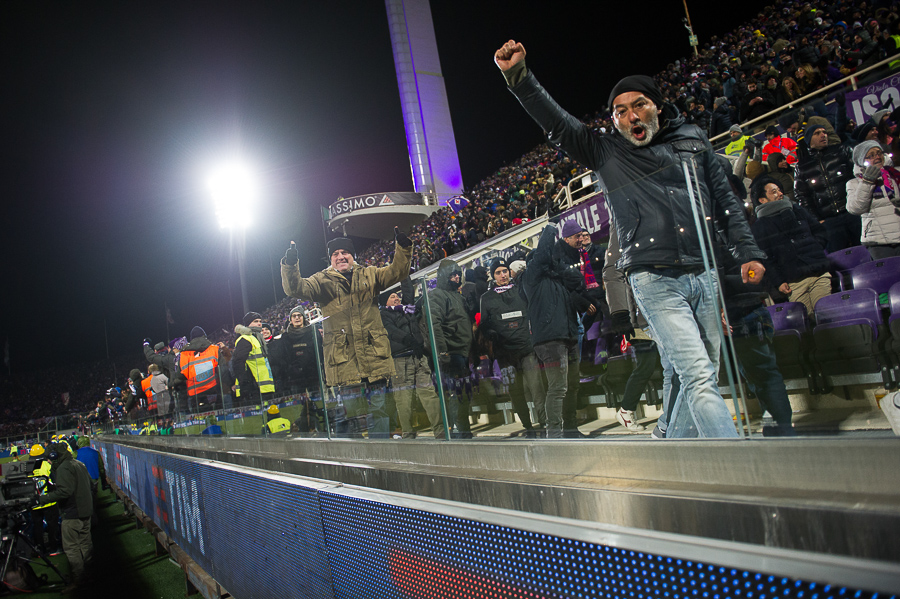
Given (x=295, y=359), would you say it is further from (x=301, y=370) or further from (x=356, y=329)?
(x=356, y=329)

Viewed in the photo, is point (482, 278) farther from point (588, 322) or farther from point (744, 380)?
point (744, 380)

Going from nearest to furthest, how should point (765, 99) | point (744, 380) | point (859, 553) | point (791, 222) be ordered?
1. point (859, 553)
2. point (791, 222)
3. point (744, 380)
4. point (765, 99)

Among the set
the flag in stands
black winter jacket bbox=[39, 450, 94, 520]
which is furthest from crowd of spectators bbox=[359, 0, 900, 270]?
black winter jacket bbox=[39, 450, 94, 520]

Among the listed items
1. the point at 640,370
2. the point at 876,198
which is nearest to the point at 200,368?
the point at 640,370

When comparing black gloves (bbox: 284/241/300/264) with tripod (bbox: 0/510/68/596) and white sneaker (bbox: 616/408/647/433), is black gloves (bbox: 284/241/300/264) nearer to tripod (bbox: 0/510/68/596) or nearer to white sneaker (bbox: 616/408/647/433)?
white sneaker (bbox: 616/408/647/433)

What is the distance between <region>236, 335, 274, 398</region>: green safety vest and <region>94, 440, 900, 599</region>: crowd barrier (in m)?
1.39

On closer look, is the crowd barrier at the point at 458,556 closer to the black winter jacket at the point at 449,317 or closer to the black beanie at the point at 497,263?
the black winter jacket at the point at 449,317

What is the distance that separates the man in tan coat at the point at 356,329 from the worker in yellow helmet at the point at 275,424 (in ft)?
3.13

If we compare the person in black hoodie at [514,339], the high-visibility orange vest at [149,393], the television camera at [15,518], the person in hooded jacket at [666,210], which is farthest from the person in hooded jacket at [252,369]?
the high-visibility orange vest at [149,393]

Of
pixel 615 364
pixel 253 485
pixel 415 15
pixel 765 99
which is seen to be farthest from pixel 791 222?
pixel 415 15

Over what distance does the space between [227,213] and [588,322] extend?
29.5 m

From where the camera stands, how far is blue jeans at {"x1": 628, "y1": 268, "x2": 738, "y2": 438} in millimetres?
1797

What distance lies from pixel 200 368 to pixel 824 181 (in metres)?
7.43

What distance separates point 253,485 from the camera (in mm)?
3146
